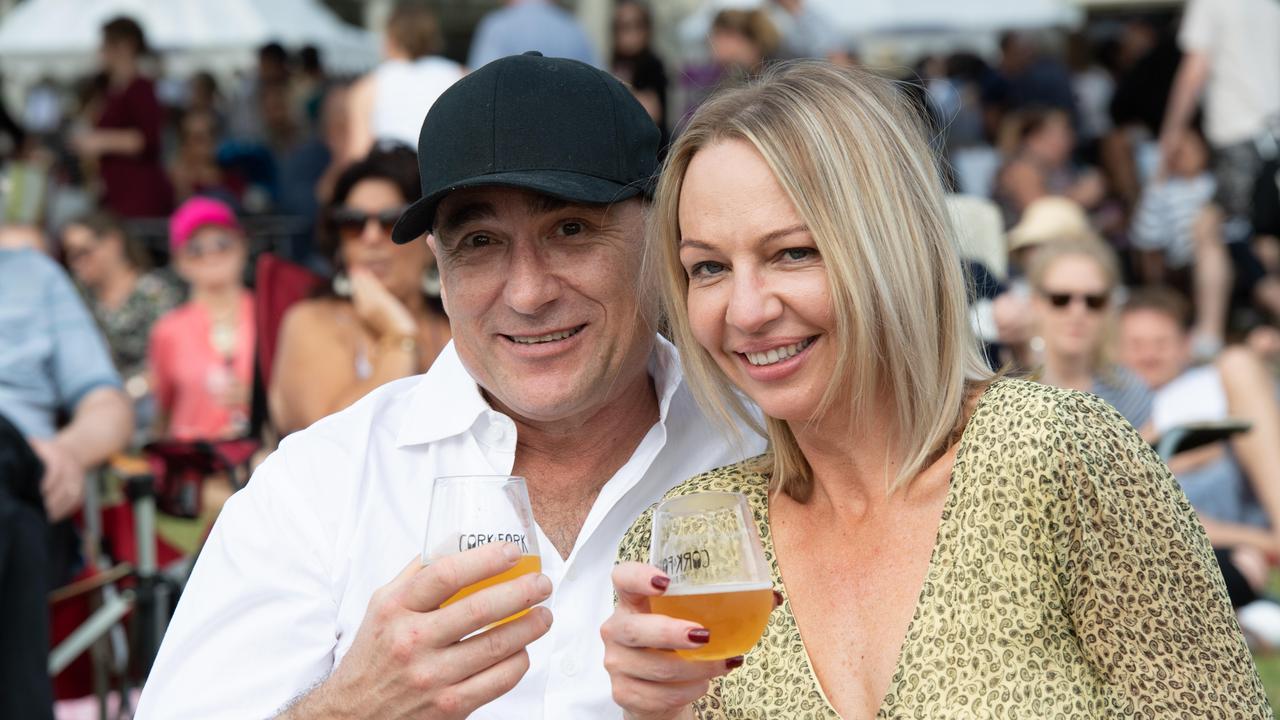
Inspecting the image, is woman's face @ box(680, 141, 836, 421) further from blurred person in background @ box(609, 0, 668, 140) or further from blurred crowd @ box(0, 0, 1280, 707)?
blurred person in background @ box(609, 0, 668, 140)

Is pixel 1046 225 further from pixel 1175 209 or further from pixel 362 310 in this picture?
pixel 362 310

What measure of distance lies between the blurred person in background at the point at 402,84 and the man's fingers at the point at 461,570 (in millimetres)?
4756

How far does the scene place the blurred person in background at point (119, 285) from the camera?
382 inches

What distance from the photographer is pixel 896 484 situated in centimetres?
274

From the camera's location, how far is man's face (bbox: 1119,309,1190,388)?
749 cm

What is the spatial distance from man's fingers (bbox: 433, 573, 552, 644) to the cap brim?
2.97 ft

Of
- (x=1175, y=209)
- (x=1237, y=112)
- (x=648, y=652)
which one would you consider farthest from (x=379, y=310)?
(x=1175, y=209)

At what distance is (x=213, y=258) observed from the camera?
8.47 meters

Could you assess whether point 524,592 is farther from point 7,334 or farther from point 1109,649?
point 7,334

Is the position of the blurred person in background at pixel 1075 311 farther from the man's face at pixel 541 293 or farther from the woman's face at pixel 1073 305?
the man's face at pixel 541 293

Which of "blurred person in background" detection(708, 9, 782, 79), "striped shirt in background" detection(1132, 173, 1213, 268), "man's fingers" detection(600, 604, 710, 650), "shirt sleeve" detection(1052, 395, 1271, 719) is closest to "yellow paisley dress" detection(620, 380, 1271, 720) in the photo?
"shirt sleeve" detection(1052, 395, 1271, 719)

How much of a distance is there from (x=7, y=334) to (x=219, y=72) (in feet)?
30.7

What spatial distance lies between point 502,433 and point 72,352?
3159mm

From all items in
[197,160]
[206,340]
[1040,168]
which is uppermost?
[197,160]
